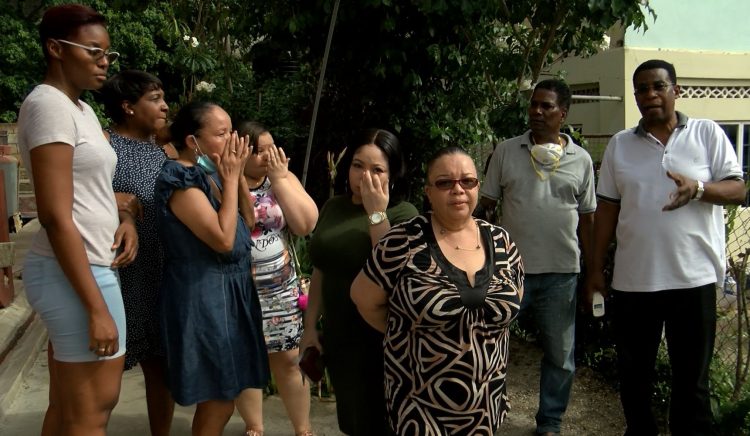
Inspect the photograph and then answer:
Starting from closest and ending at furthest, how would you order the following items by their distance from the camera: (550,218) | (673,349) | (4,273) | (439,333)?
(439,333) < (673,349) < (550,218) < (4,273)

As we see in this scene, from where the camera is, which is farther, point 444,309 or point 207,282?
point 207,282

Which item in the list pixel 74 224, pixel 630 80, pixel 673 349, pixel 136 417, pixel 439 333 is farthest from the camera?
pixel 630 80

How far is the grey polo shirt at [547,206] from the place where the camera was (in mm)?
3396

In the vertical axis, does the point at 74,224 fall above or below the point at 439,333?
above

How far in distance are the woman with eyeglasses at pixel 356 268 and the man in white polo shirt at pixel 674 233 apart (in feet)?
3.64

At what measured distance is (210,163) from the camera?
2.73 metres

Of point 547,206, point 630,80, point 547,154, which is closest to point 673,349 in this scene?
point 547,206

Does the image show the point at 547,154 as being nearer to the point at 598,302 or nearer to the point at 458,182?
the point at 598,302

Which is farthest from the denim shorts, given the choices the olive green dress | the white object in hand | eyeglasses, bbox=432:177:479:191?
the white object in hand

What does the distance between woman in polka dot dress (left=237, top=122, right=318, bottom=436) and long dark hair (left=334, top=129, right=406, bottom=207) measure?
0.28m

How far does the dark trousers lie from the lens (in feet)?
9.86

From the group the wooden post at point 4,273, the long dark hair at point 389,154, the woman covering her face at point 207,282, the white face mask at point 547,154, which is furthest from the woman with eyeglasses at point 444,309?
the wooden post at point 4,273

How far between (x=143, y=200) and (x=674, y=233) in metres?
2.30

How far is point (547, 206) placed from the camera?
3.39 meters
